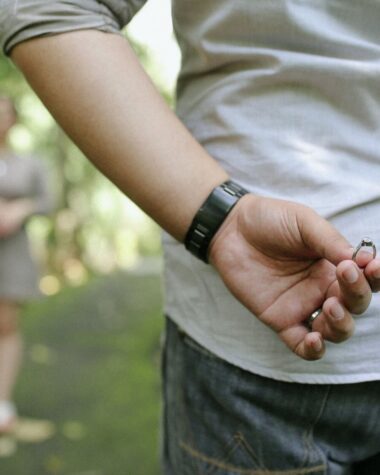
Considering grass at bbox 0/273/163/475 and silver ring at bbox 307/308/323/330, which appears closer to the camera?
silver ring at bbox 307/308/323/330

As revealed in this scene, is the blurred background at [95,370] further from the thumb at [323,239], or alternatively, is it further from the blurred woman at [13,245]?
the thumb at [323,239]

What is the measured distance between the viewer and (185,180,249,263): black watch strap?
3.43 feet

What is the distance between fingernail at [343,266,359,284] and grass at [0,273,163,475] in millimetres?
2977

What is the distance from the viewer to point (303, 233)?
960 mm

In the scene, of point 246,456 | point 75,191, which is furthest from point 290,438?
point 75,191

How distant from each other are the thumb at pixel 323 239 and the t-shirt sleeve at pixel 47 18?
39cm

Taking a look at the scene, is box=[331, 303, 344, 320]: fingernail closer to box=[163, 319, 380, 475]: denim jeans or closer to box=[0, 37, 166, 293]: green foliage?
box=[163, 319, 380, 475]: denim jeans

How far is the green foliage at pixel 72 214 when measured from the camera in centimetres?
1431

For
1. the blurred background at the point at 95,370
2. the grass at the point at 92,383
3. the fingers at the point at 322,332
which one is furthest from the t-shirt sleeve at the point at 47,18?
the grass at the point at 92,383

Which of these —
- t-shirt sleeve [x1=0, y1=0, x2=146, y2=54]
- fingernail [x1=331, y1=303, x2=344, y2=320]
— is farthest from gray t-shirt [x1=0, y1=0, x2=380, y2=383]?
fingernail [x1=331, y1=303, x2=344, y2=320]

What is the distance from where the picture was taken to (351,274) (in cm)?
88

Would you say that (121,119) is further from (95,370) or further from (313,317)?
(95,370)

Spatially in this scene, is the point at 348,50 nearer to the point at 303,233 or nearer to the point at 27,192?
the point at 303,233

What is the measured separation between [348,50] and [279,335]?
0.40 m
